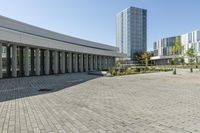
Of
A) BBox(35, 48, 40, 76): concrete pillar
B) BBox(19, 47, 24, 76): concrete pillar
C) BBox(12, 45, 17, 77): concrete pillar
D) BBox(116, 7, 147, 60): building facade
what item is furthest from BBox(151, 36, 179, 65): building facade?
BBox(12, 45, 17, 77): concrete pillar

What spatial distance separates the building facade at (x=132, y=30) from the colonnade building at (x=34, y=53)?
7471 cm

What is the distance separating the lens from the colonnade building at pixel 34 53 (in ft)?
72.8

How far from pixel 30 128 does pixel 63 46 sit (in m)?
26.6

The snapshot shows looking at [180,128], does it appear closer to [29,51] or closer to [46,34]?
[29,51]

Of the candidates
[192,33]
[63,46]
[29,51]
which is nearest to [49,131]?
[29,51]

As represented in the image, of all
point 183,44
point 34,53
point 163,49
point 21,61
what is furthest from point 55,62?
point 163,49

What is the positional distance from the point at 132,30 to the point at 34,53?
9434cm

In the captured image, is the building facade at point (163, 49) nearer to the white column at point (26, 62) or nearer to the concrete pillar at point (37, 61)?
the concrete pillar at point (37, 61)

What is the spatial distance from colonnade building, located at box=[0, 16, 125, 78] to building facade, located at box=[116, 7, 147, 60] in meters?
74.7

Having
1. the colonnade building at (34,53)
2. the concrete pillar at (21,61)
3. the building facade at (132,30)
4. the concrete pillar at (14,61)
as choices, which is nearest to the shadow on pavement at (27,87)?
the concrete pillar at (14,61)

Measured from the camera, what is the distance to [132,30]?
375ft

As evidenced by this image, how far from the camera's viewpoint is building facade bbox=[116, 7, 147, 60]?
11394 centimetres

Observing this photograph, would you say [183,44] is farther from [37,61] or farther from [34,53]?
[37,61]

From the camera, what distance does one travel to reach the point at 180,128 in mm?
4914
